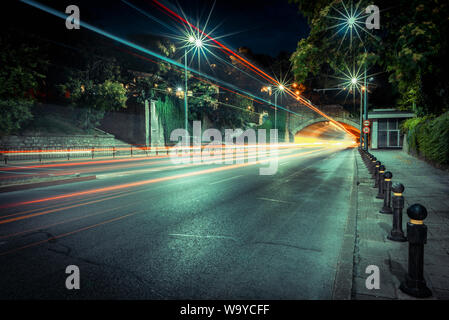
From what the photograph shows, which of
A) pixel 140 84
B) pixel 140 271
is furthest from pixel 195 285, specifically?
pixel 140 84

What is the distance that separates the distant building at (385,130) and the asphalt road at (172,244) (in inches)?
1446

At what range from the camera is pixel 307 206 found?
23.4 feet

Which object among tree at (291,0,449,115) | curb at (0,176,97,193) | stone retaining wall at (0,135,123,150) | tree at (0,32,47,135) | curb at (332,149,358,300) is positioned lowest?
curb at (332,149,358,300)

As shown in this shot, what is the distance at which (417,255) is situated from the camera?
9.82 ft

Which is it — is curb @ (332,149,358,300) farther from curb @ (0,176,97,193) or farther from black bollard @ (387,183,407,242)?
curb @ (0,176,97,193)

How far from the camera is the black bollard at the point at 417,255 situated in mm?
2908

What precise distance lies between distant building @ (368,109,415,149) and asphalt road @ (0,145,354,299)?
36721 millimetres

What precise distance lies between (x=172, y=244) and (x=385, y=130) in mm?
43061

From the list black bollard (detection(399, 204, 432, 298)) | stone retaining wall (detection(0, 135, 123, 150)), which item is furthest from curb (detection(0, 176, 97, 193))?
stone retaining wall (detection(0, 135, 123, 150))

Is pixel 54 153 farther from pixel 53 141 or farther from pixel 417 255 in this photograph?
pixel 417 255

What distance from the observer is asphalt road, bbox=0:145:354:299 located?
10.3 feet

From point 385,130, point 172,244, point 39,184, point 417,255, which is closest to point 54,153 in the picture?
point 39,184

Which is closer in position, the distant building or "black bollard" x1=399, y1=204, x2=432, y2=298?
"black bollard" x1=399, y1=204, x2=432, y2=298
